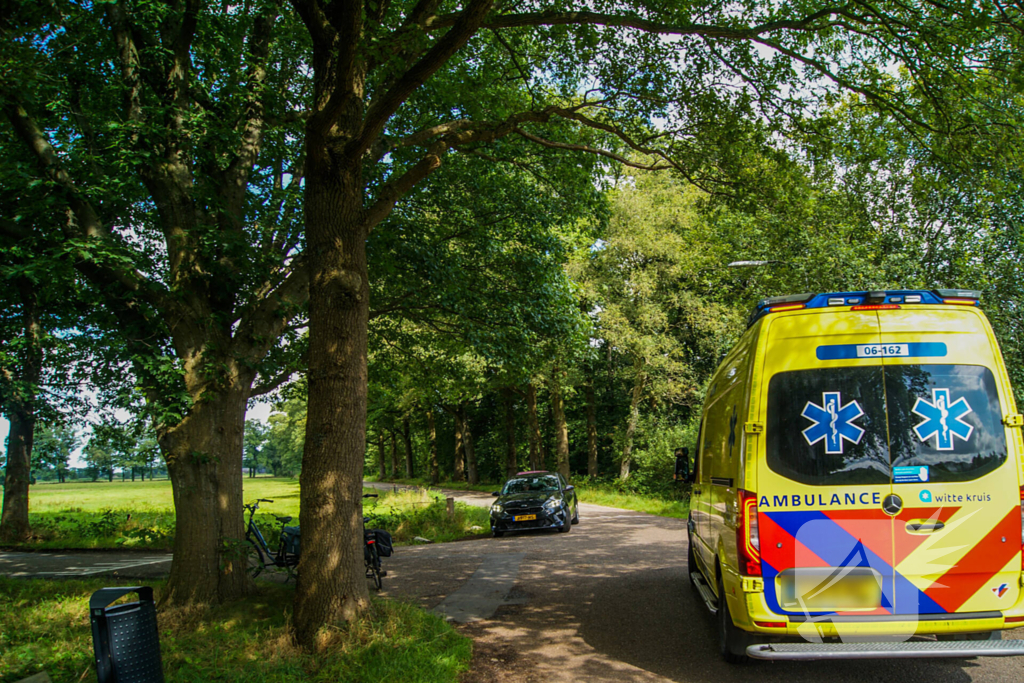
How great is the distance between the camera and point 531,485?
16.8m

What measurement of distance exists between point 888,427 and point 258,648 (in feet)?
17.7

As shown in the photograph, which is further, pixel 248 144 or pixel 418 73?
pixel 248 144

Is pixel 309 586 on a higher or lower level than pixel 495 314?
lower

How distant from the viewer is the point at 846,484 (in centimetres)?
452

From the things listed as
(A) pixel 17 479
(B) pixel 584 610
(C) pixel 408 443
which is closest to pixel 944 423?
(B) pixel 584 610

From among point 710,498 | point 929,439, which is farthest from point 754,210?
point 929,439

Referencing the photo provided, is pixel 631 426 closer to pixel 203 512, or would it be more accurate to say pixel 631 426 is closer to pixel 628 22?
pixel 203 512

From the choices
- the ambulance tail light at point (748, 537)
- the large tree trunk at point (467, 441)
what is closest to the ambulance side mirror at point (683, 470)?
the ambulance tail light at point (748, 537)

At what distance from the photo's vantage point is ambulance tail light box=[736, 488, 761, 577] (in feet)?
14.8

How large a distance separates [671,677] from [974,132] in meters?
6.54

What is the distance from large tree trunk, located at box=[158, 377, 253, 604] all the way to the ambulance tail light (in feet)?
19.0

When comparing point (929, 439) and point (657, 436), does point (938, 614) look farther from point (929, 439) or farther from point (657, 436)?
point (657, 436)

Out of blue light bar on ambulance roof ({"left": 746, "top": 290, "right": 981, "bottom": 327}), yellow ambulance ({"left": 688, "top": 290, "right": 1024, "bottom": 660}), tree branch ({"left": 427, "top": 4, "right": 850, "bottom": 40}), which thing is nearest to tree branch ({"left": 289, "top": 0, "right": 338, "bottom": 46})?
tree branch ({"left": 427, "top": 4, "right": 850, "bottom": 40})

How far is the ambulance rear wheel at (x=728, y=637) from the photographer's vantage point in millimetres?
5098
